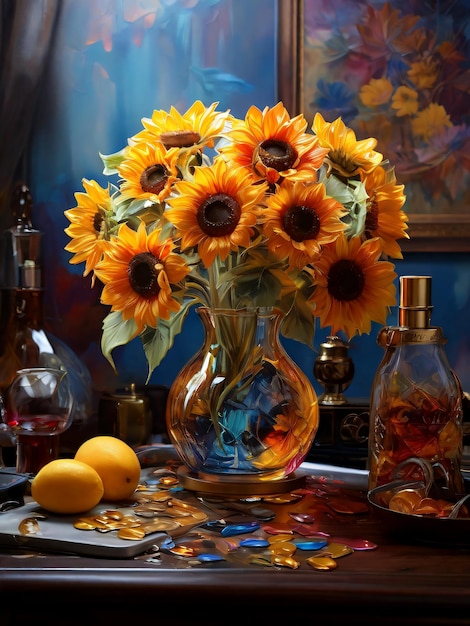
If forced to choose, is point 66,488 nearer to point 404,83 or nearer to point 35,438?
point 35,438

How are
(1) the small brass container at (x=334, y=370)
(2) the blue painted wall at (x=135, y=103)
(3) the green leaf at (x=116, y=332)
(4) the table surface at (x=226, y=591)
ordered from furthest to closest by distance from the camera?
(2) the blue painted wall at (x=135, y=103), (1) the small brass container at (x=334, y=370), (3) the green leaf at (x=116, y=332), (4) the table surface at (x=226, y=591)

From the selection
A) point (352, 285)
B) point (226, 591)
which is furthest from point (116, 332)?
point (226, 591)

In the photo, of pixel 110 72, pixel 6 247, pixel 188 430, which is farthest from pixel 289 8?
pixel 188 430

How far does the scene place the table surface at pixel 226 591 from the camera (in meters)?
0.65

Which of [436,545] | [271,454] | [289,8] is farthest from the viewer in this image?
[289,8]

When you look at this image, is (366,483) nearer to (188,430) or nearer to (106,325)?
(188,430)

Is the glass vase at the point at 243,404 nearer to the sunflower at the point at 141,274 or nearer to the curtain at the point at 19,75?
the sunflower at the point at 141,274

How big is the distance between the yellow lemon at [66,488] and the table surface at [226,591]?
116 mm

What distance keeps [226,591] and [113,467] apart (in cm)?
28

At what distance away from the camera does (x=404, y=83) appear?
1409 mm

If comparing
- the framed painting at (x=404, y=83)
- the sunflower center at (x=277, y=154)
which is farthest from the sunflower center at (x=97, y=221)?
the framed painting at (x=404, y=83)

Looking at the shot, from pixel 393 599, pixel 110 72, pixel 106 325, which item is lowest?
pixel 393 599

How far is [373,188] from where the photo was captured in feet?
3.14

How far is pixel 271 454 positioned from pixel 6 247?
0.72 metres
